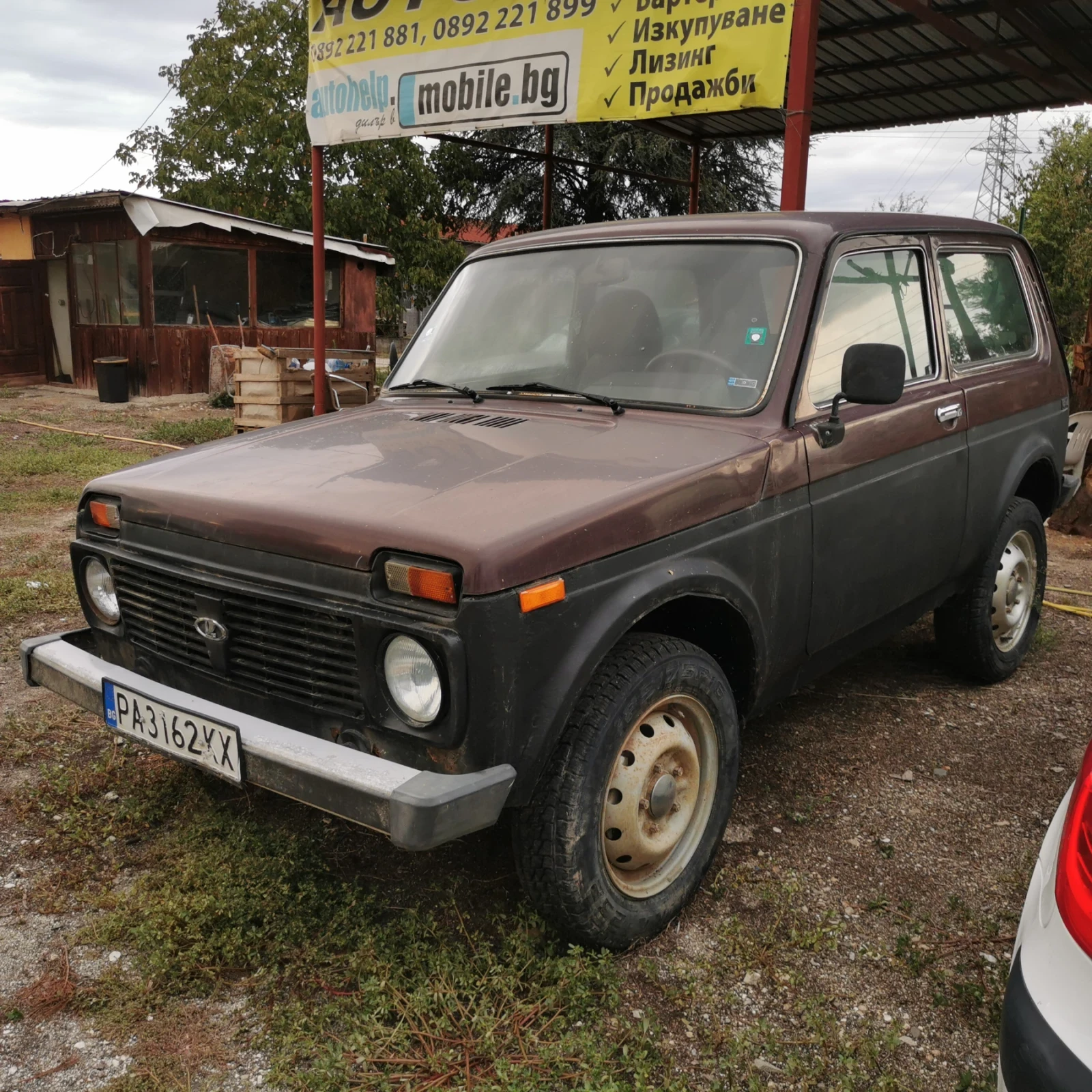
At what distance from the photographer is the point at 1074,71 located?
8.15m

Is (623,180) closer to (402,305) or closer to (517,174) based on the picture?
(517,174)

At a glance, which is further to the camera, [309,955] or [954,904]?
[954,904]

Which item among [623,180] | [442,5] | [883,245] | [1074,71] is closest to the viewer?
[883,245]

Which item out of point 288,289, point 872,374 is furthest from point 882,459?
point 288,289

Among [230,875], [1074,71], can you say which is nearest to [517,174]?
[1074,71]

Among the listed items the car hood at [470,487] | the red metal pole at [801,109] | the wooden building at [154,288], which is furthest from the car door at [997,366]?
the wooden building at [154,288]

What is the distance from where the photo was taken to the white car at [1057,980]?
154 cm

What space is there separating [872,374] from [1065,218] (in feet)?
131

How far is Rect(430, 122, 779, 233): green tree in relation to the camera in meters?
27.2

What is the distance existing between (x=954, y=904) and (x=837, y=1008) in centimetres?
65

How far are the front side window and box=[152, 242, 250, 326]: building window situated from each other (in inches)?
637

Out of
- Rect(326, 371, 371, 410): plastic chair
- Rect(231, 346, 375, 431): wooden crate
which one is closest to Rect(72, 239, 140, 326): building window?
Rect(231, 346, 375, 431): wooden crate

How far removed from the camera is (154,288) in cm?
1769

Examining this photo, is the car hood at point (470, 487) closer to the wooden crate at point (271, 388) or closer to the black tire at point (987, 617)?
the black tire at point (987, 617)
